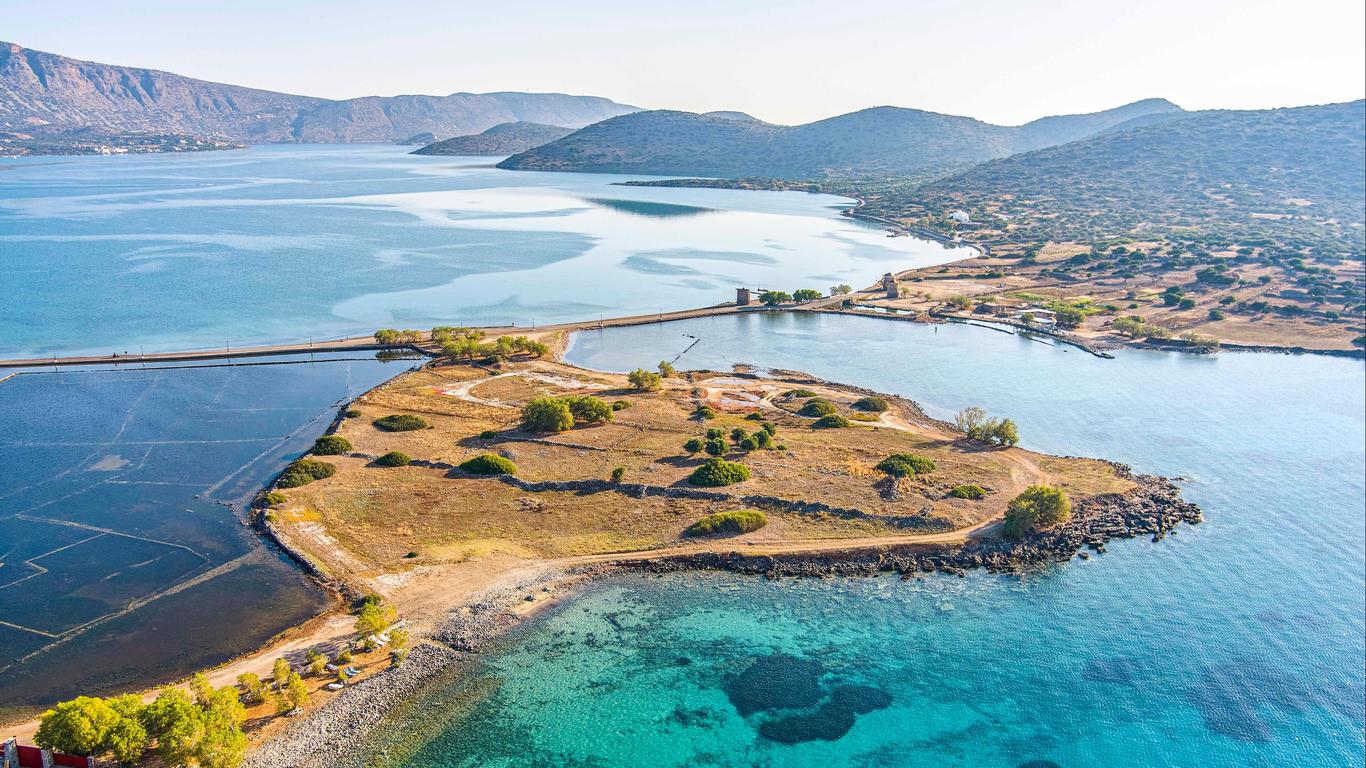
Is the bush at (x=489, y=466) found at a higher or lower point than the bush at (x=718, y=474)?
lower

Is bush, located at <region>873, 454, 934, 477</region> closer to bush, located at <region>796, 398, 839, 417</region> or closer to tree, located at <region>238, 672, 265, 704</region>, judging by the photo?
bush, located at <region>796, 398, 839, 417</region>

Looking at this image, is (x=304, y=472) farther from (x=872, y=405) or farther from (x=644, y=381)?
(x=872, y=405)

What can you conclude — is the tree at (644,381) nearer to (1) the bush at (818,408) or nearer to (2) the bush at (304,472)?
(1) the bush at (818,408)

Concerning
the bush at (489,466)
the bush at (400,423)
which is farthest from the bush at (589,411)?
the bush at (400,423)

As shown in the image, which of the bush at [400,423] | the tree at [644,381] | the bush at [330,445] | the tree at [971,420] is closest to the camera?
the bush at [330,445]

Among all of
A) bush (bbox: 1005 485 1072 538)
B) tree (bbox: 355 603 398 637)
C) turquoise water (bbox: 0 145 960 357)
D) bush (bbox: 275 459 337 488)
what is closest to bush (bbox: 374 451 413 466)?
bush (bbox: 275 459 337 488)

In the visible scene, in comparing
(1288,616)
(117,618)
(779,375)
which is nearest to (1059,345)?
(779,375)

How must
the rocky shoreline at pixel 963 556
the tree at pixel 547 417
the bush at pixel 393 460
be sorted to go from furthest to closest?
1. the tree at pixel 547 417
2. the bush at pixel 393 460
3. the rocky shoreline at pixel 963 556
